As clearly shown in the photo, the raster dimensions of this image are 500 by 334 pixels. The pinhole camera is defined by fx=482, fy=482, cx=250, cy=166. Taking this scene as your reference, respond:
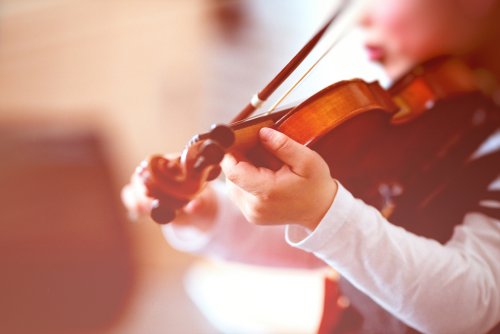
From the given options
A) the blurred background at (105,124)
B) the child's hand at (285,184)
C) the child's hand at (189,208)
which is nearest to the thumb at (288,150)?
the child's hand at (285,184)

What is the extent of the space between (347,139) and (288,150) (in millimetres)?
87

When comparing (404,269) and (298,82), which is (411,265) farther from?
(298,82)

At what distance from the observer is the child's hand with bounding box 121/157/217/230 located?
20.6 inches

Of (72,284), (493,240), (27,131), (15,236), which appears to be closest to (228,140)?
(493,240)

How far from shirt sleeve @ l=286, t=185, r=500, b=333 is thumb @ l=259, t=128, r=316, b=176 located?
43 millimetres

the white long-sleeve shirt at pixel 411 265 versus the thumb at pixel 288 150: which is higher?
the thumb at pixel 288 150

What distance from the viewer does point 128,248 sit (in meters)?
1.24

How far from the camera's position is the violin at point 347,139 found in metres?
0.34

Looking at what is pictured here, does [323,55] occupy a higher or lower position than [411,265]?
higher

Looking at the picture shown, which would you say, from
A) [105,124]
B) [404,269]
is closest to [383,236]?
[404,269]

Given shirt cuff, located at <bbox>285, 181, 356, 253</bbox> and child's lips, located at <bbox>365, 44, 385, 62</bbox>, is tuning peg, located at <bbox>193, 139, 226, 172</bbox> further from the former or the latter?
child's lips, located at <bbox>365, 44, 385, 62</bbox>

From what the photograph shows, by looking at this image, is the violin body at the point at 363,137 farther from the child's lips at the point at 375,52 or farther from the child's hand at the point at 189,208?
the child's hand at the point at 189,208

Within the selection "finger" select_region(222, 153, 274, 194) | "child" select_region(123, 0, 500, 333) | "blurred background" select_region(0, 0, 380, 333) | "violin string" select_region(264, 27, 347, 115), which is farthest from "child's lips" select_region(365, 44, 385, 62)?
"blurred background" select_region(0, 0, 380, 333)

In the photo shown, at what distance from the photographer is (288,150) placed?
0.33 meters
